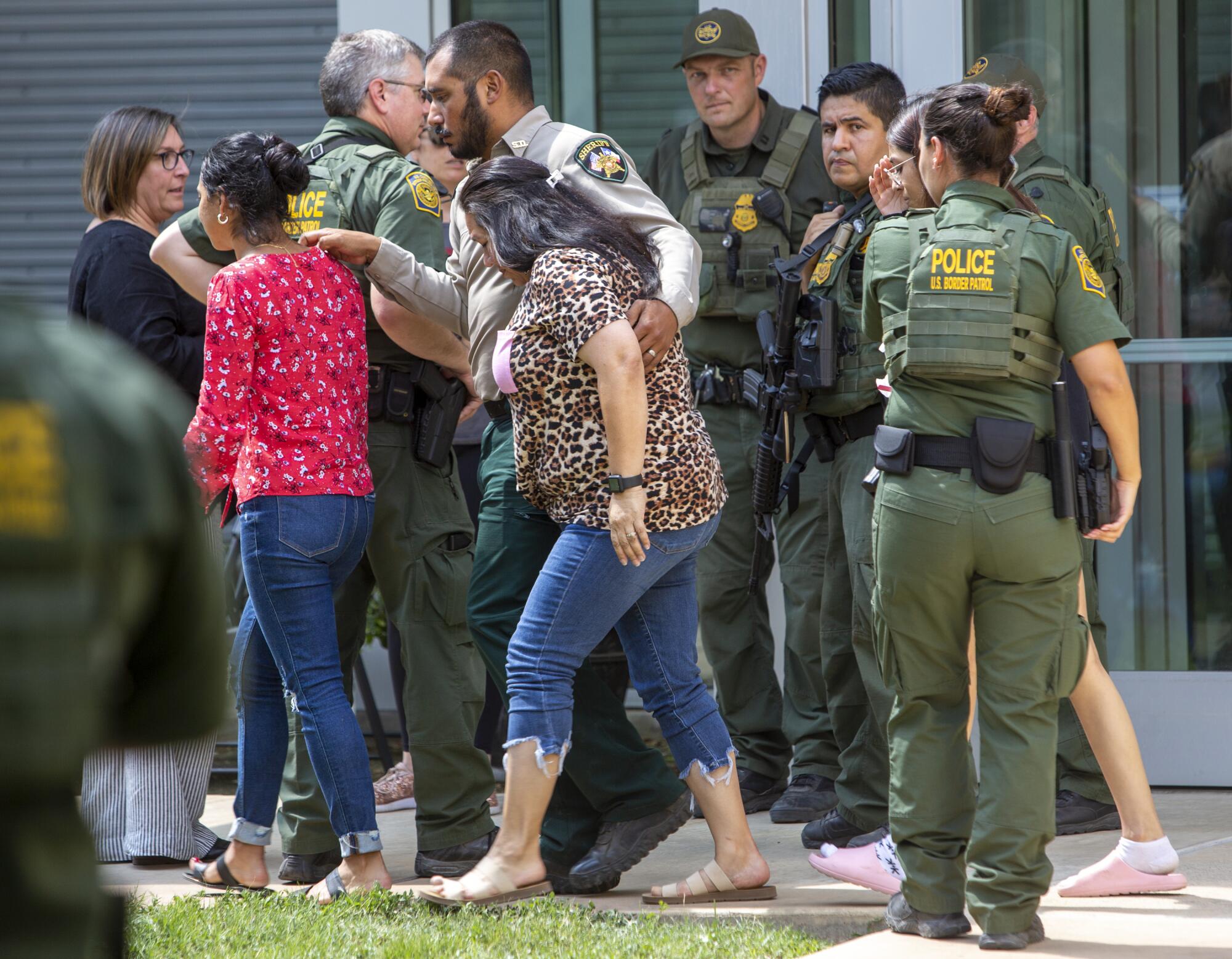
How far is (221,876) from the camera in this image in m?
3.93

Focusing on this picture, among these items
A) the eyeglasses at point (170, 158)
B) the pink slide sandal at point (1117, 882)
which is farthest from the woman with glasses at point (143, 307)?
the pink slide sandal at point (1117, 882)

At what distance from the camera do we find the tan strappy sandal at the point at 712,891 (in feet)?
11.7

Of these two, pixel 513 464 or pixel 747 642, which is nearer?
pixel 513 464

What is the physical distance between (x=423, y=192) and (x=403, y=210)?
83 millimetres

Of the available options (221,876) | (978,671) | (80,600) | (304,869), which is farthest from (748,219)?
(80,600)

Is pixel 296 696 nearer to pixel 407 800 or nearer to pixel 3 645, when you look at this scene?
pixel 407 800

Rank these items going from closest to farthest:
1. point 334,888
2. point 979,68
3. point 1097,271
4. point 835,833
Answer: point 334,888, point 835,833, point 1097,271, point 979,68

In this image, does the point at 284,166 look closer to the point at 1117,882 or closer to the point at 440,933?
the point at 440,933

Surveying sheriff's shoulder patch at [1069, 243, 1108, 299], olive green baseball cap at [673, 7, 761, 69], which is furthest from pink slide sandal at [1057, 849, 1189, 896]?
olive green baseball cap at [673, 7, 761, 69]

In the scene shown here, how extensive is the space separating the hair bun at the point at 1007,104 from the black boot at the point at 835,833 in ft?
6.18

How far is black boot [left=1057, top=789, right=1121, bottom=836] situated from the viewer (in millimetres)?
4289

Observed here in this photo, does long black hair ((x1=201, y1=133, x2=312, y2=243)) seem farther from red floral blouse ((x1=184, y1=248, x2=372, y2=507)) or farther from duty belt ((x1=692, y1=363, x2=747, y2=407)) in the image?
duty belt ((x1=692, y1=363, x2=747, y2=407))

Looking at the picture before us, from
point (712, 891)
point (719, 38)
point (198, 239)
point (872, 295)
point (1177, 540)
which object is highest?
point (719, 38)

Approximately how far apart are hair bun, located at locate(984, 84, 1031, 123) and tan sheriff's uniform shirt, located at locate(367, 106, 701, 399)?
819 millimetres
